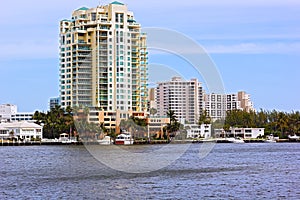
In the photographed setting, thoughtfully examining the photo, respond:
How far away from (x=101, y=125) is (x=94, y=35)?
22.9 metres

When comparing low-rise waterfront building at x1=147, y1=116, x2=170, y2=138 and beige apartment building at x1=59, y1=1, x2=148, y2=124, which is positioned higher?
beige apartment building at x1=59, y1=1, x2=148, y2=124

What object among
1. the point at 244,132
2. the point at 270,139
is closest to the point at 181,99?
the point at 244,132

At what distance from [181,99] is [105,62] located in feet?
87.3

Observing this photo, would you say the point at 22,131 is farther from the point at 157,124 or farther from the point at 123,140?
the point at 157,124

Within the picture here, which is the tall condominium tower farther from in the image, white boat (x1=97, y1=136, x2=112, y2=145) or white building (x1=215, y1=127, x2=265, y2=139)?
white building (x1=215, y1=127, x2=265, y2=139)

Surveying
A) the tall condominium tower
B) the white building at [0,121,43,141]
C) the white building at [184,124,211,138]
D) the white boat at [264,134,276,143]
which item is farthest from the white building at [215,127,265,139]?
the white building at [0,121,43,141]

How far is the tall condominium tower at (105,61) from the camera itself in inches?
5399

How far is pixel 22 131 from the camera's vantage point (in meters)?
131

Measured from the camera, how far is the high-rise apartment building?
467 feet

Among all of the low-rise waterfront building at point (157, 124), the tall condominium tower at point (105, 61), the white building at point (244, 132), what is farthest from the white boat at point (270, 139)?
the tall condominium tower at point (105, 61)

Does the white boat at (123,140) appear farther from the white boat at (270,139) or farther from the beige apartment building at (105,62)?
the white boat at (270,139)

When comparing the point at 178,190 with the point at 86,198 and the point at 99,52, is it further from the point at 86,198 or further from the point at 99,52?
the point at 99,52

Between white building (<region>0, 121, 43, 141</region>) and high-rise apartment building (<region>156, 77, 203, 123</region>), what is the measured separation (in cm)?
2963

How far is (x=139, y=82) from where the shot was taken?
461 ft
